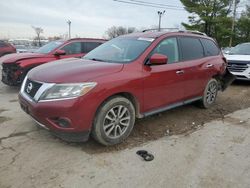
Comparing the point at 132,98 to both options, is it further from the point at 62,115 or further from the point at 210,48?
the point at 210,48

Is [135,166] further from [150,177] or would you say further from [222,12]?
[222,12]

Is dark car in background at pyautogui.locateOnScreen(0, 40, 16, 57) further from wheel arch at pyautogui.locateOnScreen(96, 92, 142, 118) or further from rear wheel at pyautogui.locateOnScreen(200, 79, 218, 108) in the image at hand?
wheel arch at pyautogui.locateOnScreen(96, 92, 142, 118)

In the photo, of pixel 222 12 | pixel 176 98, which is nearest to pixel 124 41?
pixel 176 98

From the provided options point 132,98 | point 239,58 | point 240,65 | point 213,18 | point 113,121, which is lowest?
point 113,121

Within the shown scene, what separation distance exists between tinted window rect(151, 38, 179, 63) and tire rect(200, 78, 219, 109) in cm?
143

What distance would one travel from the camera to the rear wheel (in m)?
5.69

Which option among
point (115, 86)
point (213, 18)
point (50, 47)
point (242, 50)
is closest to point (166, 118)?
point (115, 86)

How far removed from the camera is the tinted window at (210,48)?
5695 mm

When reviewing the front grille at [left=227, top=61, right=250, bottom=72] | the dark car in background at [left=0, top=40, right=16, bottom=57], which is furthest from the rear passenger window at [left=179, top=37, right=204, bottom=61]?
the dark car in background at [left=0, top=40, right=16, bottom=57]

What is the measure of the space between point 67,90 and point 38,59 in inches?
169

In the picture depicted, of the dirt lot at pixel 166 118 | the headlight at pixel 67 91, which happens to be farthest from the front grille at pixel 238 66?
the headlight at pixel 67 91

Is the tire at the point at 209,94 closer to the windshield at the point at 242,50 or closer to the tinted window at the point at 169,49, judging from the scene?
the tinted window at the point at 169,49

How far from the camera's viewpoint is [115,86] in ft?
11.6

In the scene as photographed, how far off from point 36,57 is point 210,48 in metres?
4.66
